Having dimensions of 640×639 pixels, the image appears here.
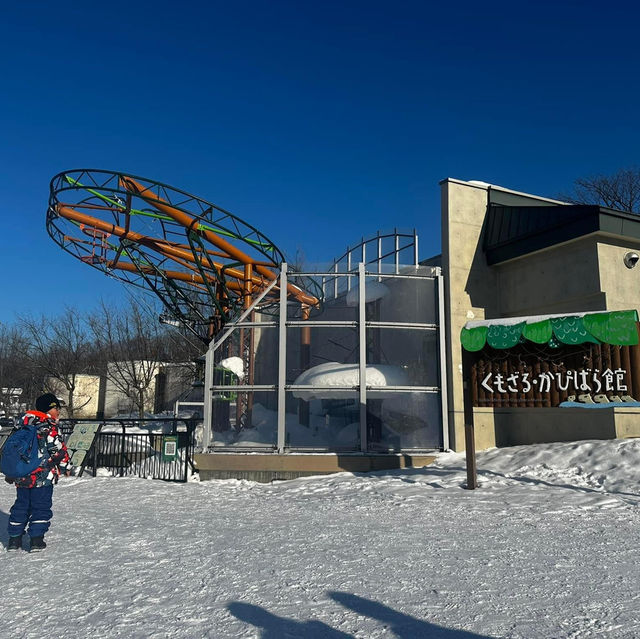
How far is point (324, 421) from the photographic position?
1267cm

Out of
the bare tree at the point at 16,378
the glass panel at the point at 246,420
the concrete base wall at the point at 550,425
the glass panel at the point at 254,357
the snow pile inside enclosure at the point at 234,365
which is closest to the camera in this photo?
the concrete base wall at the point at 550,425

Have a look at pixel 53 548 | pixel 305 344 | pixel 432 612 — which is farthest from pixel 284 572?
pixel 305 344

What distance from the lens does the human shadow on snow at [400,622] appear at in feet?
12.4

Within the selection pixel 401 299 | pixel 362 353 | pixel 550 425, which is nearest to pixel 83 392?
pixel 362 353

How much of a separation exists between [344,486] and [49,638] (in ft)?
23.9

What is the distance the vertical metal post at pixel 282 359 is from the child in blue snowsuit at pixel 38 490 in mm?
6477

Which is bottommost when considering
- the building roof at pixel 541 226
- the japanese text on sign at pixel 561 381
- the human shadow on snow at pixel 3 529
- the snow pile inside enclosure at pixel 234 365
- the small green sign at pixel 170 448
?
the human shadow on snow at pixel 3 529

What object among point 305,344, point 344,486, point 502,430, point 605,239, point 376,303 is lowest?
point 344,486

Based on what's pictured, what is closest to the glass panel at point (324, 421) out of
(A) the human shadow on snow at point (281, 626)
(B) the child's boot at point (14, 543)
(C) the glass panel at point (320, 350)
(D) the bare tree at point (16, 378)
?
(C) the glass panel at point (320, 350)

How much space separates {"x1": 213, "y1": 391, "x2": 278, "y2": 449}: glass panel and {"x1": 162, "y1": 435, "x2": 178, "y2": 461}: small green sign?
92cm

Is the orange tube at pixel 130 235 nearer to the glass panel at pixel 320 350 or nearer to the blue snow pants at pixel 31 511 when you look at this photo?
the glass panel at pixel 320 350

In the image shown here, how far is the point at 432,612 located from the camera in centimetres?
420

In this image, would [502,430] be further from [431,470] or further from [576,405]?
[576,405]

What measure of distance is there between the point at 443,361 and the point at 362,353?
205 centimetres
